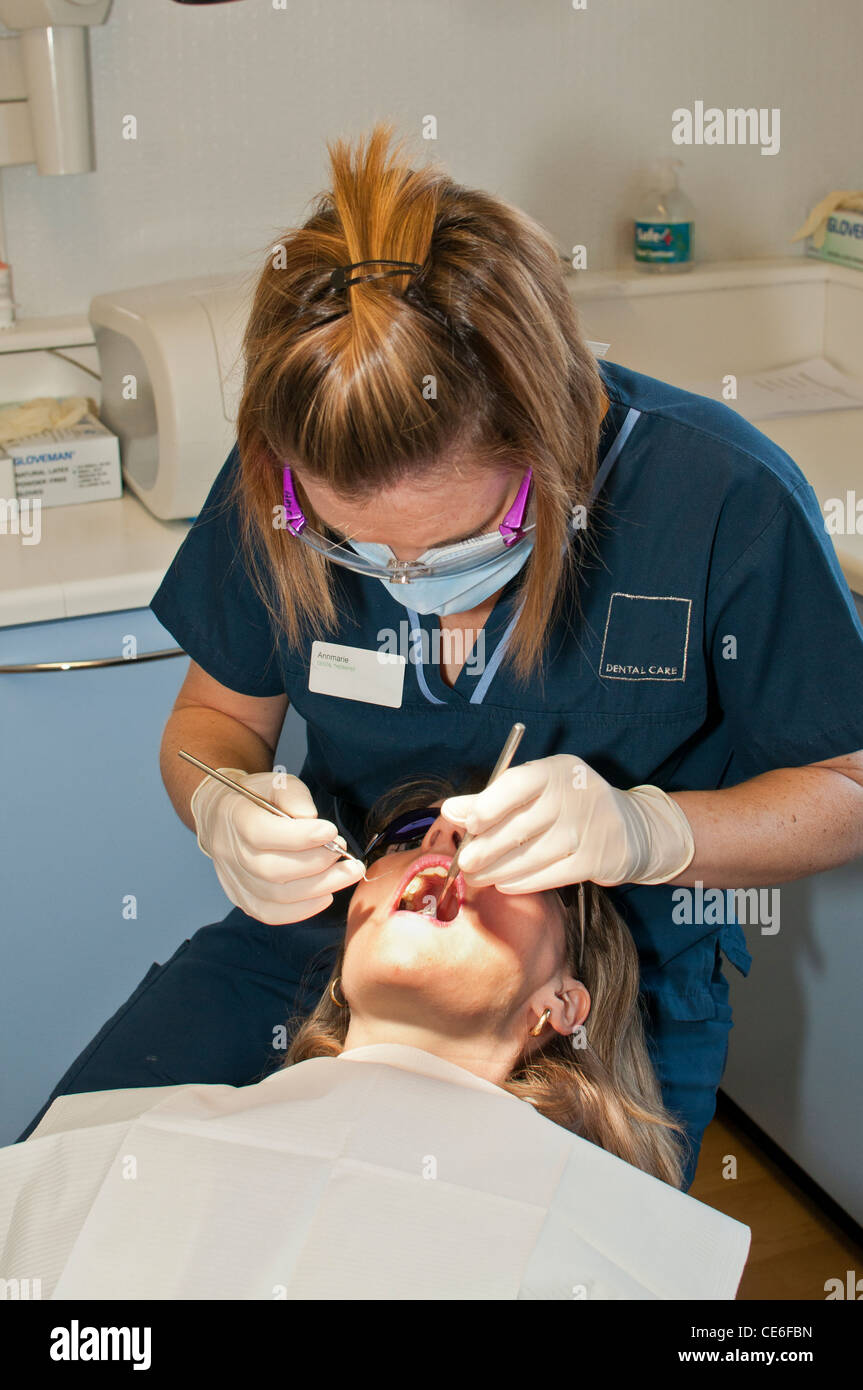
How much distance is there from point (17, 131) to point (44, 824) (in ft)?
3.38

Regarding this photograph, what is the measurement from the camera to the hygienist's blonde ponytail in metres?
0.98

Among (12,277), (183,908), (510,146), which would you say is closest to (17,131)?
(12,277)

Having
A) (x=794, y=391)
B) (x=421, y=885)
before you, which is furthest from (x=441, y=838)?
(x=794, y=391)

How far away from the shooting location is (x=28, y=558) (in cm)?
178

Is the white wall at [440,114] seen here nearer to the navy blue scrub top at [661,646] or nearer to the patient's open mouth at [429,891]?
the navy blue scrub top at [661,646]

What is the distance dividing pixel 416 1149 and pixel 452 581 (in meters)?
0.51

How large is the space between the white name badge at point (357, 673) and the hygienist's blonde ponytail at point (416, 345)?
0.25 metres

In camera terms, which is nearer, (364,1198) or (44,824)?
(364,1198)

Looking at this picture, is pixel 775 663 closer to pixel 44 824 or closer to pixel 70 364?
pixel 44 824

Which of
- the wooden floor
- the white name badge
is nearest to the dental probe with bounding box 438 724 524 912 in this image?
the white name badge

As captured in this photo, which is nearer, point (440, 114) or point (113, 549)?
point (113, 549)

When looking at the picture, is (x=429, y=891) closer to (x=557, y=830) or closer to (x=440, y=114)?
(x=557, y=830)

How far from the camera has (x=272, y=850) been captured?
4.12 ft

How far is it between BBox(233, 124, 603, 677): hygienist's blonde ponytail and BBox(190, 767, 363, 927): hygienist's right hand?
35 centimetres
